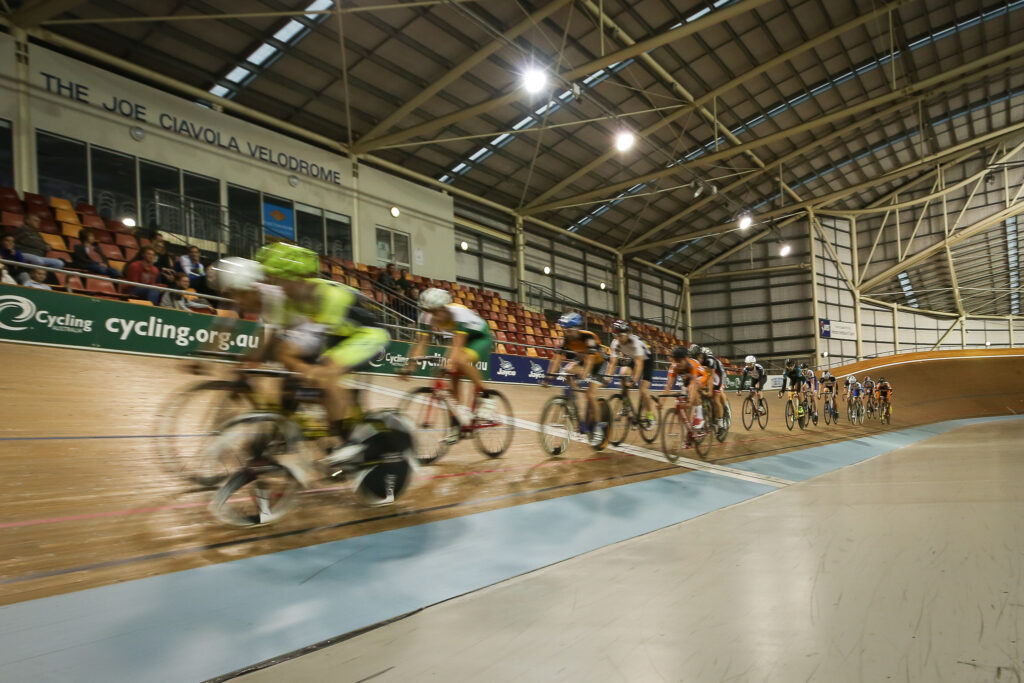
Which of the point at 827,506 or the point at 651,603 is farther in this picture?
the point at 827,506

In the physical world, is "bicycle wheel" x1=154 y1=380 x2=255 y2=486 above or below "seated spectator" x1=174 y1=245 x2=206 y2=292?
below

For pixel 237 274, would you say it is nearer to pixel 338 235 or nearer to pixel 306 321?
pixel 306 321

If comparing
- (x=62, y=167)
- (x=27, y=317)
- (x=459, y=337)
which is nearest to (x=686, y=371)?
(x=459, y=337)

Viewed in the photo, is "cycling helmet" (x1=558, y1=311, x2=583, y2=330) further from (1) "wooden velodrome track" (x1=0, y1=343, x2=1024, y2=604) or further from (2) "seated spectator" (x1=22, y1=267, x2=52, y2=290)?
(2) "seated spectator" (x1=22, y1=267, x2=52, y2=290)

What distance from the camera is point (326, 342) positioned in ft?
11.4

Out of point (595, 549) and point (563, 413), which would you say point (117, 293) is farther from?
point (595, 549)

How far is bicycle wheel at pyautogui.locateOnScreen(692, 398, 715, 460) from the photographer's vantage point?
22.2ft

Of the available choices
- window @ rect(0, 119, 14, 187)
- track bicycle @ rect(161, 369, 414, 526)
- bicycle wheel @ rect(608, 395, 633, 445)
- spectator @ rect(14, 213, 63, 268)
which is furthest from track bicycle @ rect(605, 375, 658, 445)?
window @ rect(0, 119, 14, 187)

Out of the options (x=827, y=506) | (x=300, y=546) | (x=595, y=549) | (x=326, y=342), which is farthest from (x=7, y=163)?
(x=827, y=506)

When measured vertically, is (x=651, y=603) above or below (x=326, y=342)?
below

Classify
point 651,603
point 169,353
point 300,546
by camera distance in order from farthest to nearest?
point 169,353 → point 300,546 → point 651,603

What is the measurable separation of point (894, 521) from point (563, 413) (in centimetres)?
366

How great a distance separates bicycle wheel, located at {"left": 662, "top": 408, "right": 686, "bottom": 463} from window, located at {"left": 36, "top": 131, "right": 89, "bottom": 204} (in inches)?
441

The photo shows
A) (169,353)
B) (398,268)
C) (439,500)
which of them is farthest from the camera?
(398,268)
